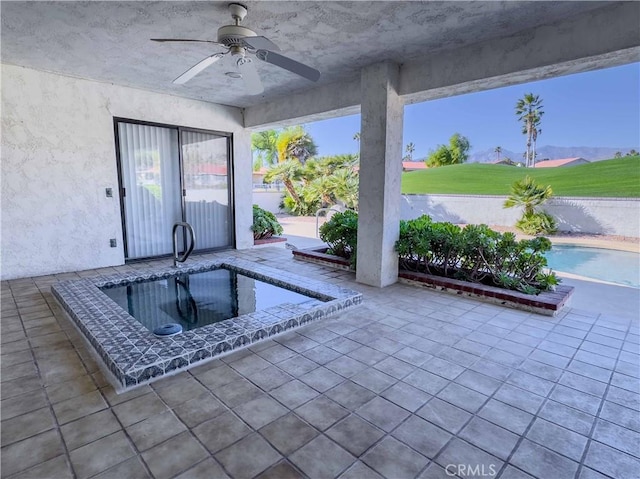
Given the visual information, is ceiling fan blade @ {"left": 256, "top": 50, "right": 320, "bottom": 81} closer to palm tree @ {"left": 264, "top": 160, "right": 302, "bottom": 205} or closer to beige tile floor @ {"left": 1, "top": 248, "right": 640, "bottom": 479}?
beige tile floor @ {"left": 1, "top": 248, "right": 640, "bottom": 479}

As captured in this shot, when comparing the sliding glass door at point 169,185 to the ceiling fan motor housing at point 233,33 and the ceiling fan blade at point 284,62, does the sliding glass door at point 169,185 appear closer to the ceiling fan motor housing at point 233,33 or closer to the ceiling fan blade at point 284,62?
the ceiling fan motor housing at point 233,33

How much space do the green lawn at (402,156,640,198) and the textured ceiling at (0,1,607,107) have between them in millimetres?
9872

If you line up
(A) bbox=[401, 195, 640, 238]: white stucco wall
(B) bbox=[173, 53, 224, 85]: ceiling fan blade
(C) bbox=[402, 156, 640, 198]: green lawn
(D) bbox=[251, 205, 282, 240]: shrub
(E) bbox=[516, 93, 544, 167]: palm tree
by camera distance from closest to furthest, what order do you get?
(B) bbox=[173, 53, 224, 85]: ceiling fan blade → (D) bbox=[251, 205, 282, 240]: shrub → (A) bbox=[401, 195, 640, 238]: white stucco wall → (C) bbox=[402, 156, 640, 198]: green lawn → (E) bbox=[516, 93, 544, 167]: palm tree

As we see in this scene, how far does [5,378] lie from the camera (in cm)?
221

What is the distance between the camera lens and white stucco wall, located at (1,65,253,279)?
428 centimetres

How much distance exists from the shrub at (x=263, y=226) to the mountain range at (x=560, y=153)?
1225 cm

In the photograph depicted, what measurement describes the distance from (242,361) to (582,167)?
1425cm

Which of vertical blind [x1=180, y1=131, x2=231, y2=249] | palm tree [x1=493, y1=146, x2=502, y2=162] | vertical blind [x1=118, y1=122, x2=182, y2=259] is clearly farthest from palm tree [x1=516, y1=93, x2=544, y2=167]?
vertical blind [x1=118, y1=122, x2=182, y2=259]

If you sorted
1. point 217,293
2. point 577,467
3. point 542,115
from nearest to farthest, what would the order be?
point 577,467 → point 217,293 → point 542,115

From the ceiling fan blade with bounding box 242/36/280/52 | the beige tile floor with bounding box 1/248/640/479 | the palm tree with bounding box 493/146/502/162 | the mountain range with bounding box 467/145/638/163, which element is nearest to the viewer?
the beige tile floor with bounding box 1/248/640/479

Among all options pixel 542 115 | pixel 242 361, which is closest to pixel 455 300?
pixel 242 361

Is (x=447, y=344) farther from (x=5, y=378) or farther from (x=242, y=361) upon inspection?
(x=5, y=378)

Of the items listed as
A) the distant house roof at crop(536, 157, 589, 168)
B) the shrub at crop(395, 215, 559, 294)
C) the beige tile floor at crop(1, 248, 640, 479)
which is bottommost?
the beige tile floor at crop(1, 248, 640, 479)

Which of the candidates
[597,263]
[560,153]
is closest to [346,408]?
[597,263]
